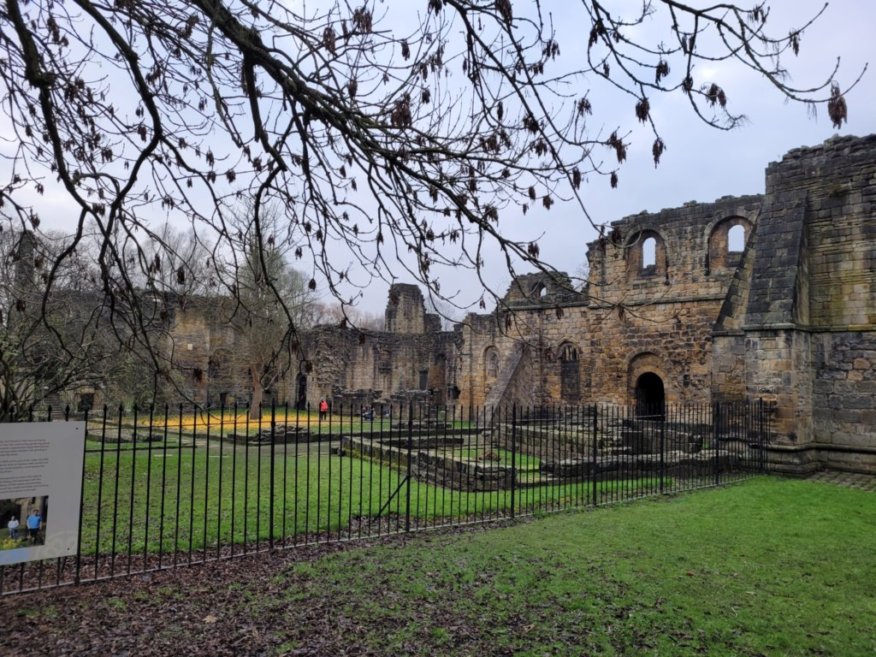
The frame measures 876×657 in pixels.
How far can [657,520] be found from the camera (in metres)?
8.67

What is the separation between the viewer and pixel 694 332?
70.3ft

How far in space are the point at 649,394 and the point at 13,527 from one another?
2222cm

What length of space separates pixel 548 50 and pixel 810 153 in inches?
512

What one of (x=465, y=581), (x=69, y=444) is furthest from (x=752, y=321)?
(x=69, y=444)

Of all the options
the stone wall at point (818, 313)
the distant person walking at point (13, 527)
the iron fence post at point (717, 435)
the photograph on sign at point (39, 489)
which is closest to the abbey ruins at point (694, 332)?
the stone wall at point (818, 313)

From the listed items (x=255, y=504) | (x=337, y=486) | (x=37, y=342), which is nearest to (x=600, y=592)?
(x=255, y=504)

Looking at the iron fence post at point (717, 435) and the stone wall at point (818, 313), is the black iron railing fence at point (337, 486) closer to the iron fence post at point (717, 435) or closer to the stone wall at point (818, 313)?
the iron fence post at point (717, 435)

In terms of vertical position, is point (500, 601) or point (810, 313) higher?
point (810, 313)

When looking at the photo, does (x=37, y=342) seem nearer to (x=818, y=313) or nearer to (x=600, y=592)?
(x=600, y=592)

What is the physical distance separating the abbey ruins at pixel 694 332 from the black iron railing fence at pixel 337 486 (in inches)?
44.2

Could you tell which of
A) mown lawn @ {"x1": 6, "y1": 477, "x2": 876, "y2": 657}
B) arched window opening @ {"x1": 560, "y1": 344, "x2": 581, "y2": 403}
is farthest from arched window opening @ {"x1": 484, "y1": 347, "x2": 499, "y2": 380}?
mown lawn @ {"x1": 6, "y1": 477, "x2": 876, "y2": 657}

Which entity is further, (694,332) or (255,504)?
(694,332)

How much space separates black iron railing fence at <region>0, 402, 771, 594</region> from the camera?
6.88 meters

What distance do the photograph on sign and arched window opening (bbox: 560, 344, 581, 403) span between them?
21.5 meters
